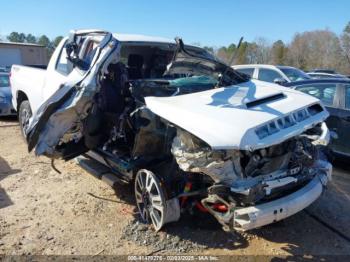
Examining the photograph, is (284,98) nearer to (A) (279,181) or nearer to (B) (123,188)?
(A) (279,181)

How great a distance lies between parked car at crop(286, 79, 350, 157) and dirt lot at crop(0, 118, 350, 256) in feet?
2.68

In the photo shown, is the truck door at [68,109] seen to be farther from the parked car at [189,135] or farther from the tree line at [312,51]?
the tree line at [312,51]

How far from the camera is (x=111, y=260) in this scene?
3.68 m

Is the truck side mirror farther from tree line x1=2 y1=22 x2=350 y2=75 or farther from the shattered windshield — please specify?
tree line x1=2 y1=22 x2=350 y2=75

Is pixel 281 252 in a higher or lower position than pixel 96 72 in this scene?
lower

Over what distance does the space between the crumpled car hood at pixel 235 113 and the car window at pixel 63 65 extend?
207 cm

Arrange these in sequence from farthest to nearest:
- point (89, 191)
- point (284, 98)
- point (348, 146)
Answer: point (348, 146) < point (89, 191) < point (284, 98)

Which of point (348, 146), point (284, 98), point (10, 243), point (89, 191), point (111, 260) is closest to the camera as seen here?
point (111, 260)

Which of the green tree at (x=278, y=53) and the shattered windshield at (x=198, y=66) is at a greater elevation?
the shattered windshield at (x=198, y=66)

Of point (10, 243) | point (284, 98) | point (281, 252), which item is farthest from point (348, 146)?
point (10, 243)

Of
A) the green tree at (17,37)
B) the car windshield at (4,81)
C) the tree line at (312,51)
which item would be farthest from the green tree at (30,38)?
the car windshield at (4,81)

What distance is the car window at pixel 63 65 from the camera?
5535 millimetres

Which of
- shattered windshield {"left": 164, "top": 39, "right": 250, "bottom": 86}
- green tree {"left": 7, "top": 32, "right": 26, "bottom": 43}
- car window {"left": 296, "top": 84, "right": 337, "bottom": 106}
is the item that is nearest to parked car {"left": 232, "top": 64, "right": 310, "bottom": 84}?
car window {"left": 296, "top": 84, "right": 337, "bottom": 106}

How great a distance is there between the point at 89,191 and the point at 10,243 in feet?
4.77
